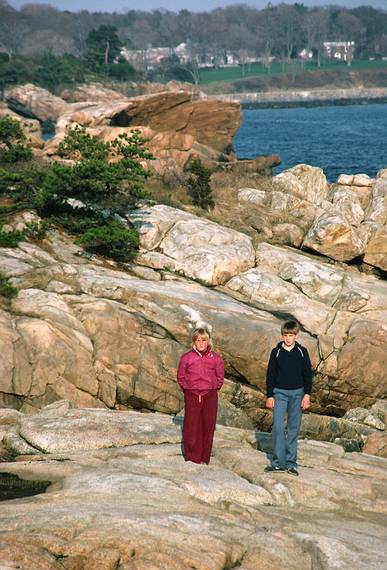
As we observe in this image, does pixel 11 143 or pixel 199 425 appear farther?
pixel 11 143

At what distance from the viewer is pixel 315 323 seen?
779 inches

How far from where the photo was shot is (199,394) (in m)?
11.2

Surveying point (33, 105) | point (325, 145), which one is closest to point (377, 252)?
point (325, 145)

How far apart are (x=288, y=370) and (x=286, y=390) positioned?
26cm

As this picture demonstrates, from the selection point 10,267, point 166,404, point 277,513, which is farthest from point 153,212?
point 277,513

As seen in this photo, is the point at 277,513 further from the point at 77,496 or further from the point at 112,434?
the point at 112,434

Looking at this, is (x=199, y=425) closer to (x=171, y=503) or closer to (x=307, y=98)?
(x=171, y=503)

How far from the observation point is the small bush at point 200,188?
26859mm

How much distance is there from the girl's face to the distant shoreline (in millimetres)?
171085

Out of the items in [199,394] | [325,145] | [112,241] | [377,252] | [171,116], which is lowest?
[325,145]

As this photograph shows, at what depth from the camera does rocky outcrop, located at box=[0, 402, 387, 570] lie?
821cm

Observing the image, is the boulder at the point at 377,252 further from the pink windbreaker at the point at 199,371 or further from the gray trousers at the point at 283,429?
the pink windbreaker at the point at 199,371

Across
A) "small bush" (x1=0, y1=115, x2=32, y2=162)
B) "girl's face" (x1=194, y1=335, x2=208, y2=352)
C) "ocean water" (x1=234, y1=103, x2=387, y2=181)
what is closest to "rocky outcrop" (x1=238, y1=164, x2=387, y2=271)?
"small bush" (x1=0, y1=115, x2=32, y2=162)

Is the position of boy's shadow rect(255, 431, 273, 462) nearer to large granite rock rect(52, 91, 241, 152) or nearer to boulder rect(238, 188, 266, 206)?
boulder rect(238, 188, 266, 206)
